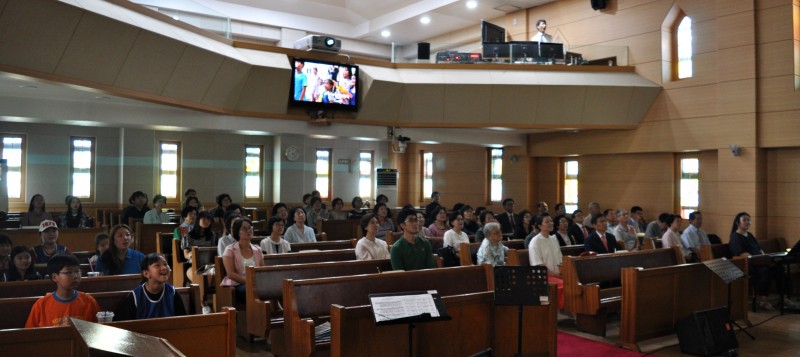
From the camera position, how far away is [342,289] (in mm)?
5016

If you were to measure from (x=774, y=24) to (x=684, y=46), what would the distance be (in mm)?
1991

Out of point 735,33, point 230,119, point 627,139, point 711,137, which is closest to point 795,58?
point 735,33

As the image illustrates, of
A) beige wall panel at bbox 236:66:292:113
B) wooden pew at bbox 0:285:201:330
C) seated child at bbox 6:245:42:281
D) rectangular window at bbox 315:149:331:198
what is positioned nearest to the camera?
wooden pew at bbox 0:285:201:330

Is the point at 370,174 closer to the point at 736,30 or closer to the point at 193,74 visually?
the point at 193,74

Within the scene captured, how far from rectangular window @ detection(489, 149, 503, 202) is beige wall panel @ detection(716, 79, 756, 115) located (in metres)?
6.19

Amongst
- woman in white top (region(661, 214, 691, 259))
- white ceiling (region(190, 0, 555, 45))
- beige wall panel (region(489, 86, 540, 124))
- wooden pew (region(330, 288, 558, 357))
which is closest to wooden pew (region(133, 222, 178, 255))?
wooden pew (region(330, 288, 558, 357))

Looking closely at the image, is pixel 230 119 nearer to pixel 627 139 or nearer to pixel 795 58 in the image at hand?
pixel 627 139

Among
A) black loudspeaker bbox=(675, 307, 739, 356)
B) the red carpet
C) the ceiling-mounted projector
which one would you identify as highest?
the ceiling-mounted projector

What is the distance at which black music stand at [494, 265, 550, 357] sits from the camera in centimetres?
468

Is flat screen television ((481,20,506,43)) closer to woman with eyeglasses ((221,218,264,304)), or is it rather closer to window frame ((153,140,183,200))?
window frame ((153,140,183,200))

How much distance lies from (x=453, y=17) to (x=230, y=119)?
7719 millimetres

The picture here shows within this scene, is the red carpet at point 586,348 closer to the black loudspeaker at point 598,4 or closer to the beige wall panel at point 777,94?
the beige wall panel at point 777,94

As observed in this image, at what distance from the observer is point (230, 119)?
12234 millimetres

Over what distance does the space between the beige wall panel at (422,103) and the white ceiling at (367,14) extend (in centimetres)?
367
